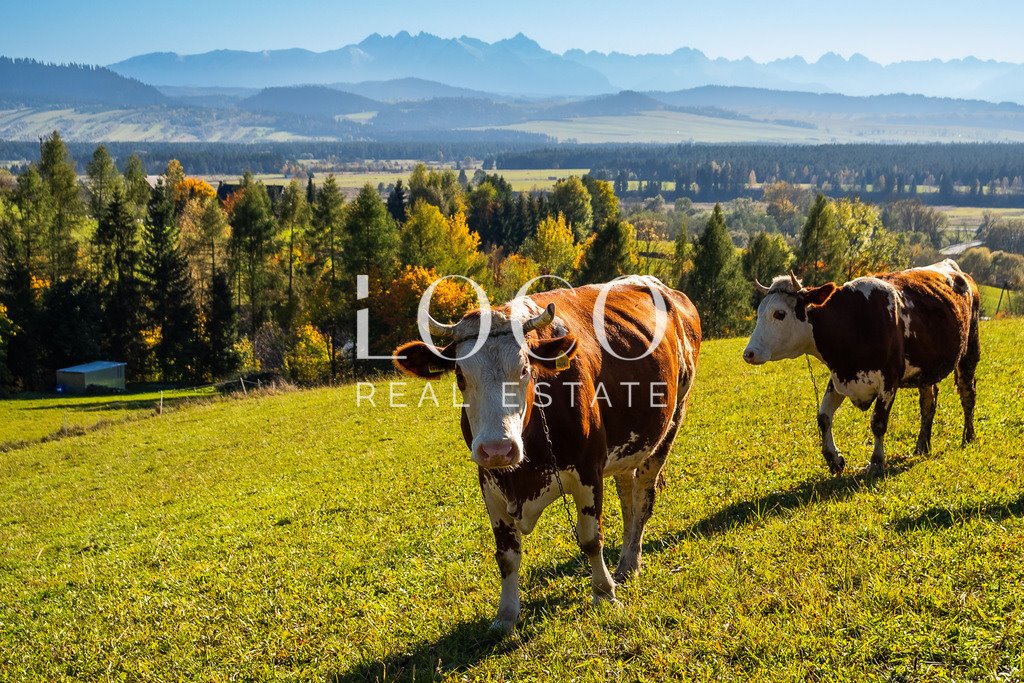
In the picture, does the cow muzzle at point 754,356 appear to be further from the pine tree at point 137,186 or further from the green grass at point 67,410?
the pine tree at point 137,186

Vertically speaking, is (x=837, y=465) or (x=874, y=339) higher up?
(x=874, y=339)

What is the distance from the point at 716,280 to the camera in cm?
6700

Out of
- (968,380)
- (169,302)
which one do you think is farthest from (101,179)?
(968,380)

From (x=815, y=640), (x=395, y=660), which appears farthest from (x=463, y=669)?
(x=815, y=640)

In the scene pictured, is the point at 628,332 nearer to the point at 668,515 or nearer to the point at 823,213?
the point at 668,515

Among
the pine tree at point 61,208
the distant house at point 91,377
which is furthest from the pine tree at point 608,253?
the pine tree at point 61,208

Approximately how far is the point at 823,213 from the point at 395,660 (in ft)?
240

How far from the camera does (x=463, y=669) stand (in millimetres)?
7305

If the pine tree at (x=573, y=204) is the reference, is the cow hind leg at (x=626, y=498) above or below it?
below

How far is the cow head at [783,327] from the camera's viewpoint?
12.4 metres

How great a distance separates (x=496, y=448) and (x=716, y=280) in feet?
207

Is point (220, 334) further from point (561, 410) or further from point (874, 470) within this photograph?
point (561, 410)

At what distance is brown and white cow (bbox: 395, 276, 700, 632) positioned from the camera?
6.90 metres

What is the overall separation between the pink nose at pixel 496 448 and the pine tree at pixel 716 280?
202ft
